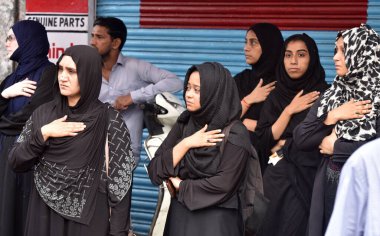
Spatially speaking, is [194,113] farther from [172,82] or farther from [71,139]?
[172,82]

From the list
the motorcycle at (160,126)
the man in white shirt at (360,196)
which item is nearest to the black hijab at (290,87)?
the motorcycle at (160,126)

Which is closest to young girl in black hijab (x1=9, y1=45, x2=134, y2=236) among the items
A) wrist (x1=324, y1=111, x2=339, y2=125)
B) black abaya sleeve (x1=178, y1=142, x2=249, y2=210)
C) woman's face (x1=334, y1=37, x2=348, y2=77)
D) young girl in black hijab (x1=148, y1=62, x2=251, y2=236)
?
young girl in black hijab (x1=148, y1=62, x2=251, y2=236)

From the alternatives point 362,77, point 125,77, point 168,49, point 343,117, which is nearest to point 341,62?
point 362,77

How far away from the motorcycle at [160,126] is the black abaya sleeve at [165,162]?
2.99 ft

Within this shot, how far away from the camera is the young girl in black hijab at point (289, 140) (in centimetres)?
493

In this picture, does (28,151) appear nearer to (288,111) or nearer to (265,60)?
(288,111)

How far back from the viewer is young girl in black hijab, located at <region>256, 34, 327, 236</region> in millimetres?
4934

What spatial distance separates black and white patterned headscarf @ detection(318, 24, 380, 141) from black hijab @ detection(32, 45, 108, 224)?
1358mm

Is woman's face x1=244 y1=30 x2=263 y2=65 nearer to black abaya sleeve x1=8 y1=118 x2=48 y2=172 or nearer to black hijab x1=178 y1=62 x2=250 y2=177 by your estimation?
black hijab x1=178 y1=62 x2=250 y2=177

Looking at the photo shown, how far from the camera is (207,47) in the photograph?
271 inches

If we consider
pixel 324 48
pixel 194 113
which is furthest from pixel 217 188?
pixel 324 48

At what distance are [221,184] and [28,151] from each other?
1.10 meters

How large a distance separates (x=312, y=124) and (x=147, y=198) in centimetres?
292

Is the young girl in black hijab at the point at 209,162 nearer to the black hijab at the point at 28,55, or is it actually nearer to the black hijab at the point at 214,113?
the black hijab at the point at 214,113
